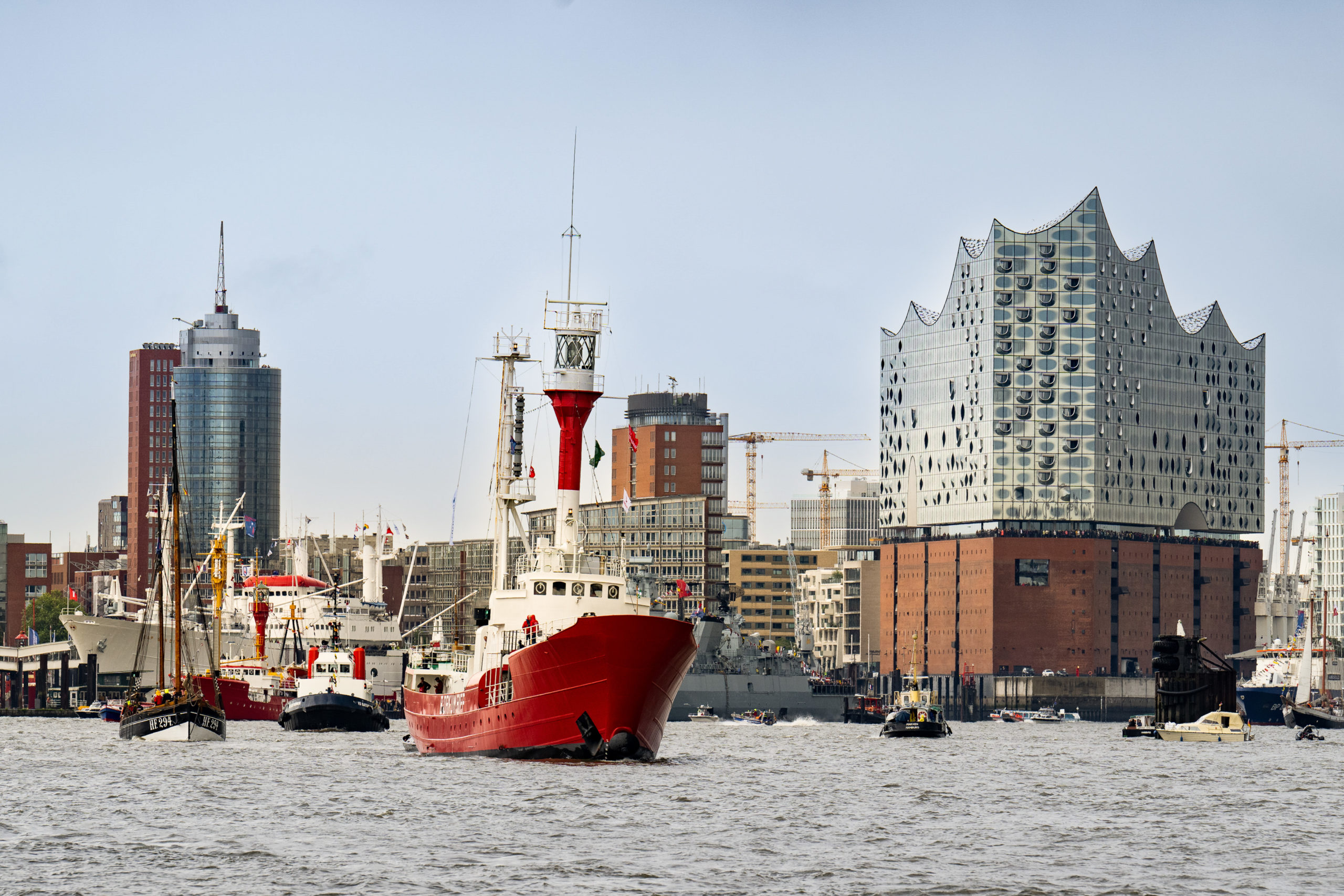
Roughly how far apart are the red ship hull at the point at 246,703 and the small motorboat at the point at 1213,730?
74.7 meters

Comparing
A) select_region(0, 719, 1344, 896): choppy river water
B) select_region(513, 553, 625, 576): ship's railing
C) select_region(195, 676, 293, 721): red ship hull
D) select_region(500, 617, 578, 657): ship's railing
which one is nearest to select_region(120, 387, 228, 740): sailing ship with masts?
select_region(0, 719, 1344, 896): choppy river water

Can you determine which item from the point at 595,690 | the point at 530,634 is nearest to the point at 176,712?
the point at 530,634

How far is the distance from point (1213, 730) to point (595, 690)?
94.8 m

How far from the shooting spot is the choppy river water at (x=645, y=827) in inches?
2098

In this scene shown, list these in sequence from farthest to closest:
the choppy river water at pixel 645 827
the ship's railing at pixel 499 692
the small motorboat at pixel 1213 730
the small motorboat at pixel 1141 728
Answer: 1. the small motorboat at pixel 1141 728
2. the small motorboat at pixel 1213 730
3. the ship's railing at pixel 499 692
4. the choppy river water at pixel 645 827

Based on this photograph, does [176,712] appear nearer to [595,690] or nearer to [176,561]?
[176,561]

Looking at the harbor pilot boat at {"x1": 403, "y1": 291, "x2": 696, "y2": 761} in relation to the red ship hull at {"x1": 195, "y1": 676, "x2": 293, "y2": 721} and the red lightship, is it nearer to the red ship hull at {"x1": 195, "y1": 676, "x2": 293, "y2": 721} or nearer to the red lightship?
the red lightship

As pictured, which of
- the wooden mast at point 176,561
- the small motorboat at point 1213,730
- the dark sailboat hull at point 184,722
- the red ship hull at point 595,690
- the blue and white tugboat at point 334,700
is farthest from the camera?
the small motorboat at point 1213,730

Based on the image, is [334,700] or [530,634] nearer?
[530,634]

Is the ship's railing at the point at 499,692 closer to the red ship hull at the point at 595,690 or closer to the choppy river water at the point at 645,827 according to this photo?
the red ship hull at the point at 595,690

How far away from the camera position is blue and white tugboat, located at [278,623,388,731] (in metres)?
146

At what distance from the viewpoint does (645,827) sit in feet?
211

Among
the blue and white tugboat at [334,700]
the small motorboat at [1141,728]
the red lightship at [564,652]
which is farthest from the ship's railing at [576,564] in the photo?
the small motorboat at [1141,728]

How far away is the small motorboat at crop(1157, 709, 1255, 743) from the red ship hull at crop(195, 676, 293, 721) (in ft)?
245
